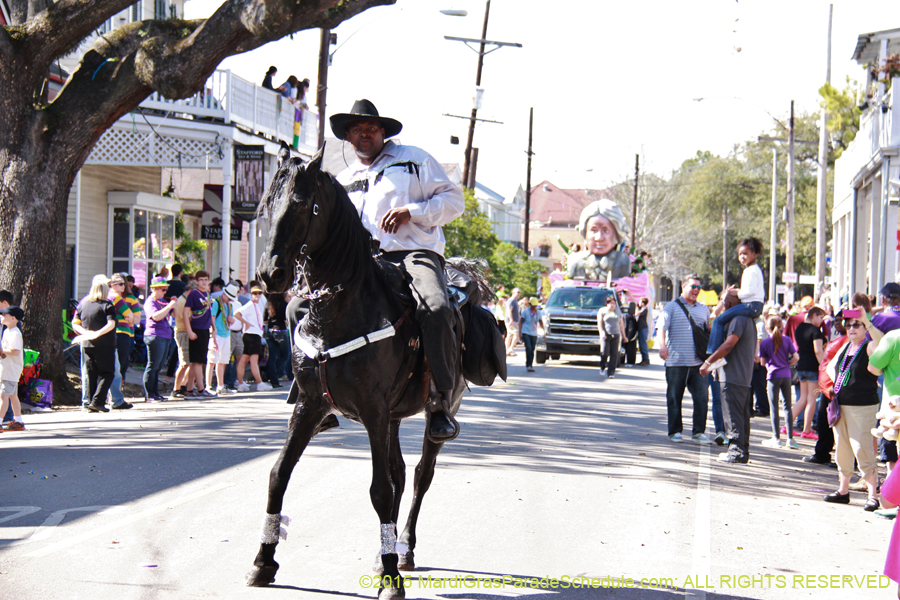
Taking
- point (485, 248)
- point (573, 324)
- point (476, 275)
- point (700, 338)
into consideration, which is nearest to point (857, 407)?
point (700, 338)

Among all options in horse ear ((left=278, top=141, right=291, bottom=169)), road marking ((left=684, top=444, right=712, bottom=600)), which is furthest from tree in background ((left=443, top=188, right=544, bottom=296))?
horse ear ((left=278, top=141, right=291, bottom=169))

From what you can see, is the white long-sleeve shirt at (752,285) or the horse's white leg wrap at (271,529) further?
the white long-sleeve shirt at (752,285)

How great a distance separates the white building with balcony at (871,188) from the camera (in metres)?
20.8

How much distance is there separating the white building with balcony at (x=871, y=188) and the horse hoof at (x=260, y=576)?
19056mm

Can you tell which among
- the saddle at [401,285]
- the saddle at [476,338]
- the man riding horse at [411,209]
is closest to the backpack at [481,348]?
the saddle at [476,338]

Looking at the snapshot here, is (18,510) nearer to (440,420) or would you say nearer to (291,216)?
(440,420)

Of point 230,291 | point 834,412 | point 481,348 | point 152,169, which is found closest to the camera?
point 481,348

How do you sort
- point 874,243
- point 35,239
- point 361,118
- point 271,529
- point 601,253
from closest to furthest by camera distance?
point 271,529, point 361,118, point 35,239, point 874,243, point 601,253

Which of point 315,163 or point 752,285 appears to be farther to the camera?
point 752,285

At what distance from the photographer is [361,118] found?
18.6 feet

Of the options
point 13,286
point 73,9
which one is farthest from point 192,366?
point 73,9

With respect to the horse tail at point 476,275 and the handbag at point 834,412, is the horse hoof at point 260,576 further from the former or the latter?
the handbag at point 834,412

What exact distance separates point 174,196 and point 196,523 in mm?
20833

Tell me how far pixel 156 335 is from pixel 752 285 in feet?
29.6
